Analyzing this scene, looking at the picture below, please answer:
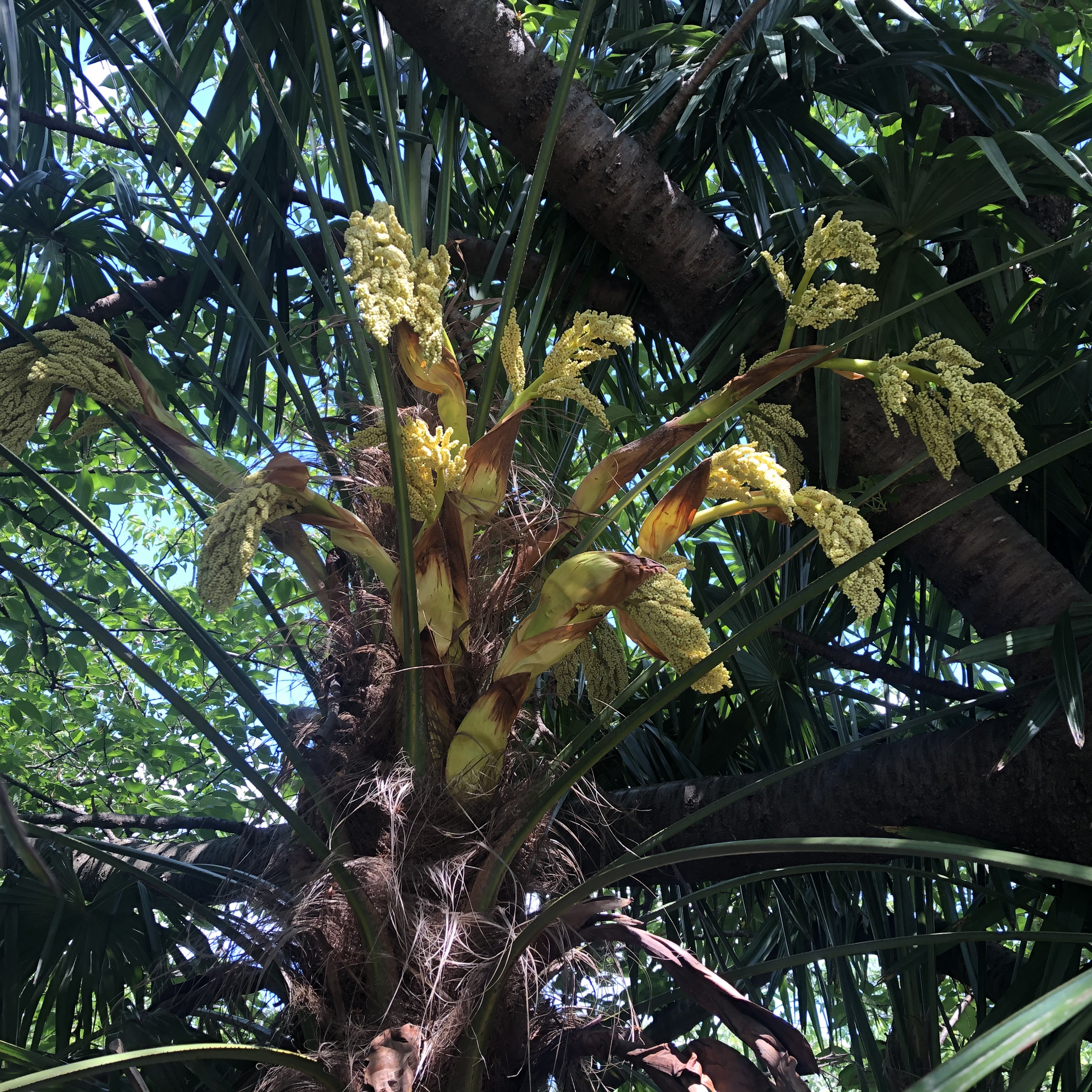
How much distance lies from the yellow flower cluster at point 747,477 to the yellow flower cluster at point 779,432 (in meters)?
0.12

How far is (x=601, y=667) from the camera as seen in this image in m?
1.48

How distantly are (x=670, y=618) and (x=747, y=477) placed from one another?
21 cm

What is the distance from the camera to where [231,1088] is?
151 cm

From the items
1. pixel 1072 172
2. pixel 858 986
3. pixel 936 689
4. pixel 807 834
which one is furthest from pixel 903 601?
pixel 1072 172

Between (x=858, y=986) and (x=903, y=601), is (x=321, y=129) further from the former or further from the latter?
(x=858, y=986)

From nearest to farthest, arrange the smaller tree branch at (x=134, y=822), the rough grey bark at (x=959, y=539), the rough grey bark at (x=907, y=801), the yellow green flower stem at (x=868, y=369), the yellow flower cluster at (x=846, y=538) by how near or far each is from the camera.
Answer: the yellow flower cluster at (x=846, y=538), the yellow green flower stem at (x=868, y=369), the rough grey bark at (x=907, y=801), the rough grey bark at (x=959, y=539), the smaller tree branch at (x=134, y=822)

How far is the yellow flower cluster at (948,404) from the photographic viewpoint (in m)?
1.25

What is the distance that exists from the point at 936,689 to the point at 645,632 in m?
0.99

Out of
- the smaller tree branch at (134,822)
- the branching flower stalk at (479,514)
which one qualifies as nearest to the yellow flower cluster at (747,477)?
the branching flower stalk at (479,514)

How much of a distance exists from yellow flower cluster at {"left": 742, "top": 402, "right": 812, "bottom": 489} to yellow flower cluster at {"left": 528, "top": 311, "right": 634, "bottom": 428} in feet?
0.83

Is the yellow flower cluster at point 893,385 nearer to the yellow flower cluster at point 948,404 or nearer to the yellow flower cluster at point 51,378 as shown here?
the yellow flower cluster at point 948,404

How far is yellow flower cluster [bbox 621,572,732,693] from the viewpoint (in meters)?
1.29

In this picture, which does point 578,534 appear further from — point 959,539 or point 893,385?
point 959,539

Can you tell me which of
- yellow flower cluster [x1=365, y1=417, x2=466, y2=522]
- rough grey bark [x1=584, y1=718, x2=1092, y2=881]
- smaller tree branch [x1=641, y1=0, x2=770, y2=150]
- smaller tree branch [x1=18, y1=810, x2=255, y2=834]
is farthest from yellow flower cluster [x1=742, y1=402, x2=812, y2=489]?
smaller tree branch [x1=18, y1=810, x2=255, y2=834]
